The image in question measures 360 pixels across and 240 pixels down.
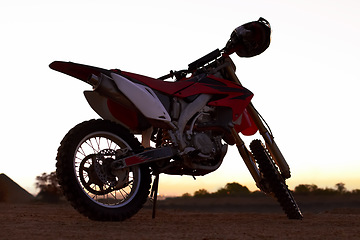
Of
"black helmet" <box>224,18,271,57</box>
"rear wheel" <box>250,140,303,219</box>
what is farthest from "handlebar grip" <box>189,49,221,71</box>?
"rear wheel" <box>250,140,303,219</box>

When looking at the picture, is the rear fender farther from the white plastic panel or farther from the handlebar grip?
the handlebar grip

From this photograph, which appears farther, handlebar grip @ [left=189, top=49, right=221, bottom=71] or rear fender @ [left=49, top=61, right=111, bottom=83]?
handlebar grip @ [left=189, top=49, right=221, bottom=71]

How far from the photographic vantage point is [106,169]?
5121mm

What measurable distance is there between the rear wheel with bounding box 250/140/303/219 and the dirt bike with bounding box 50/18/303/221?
14mm

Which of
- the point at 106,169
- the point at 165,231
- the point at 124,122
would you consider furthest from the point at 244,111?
the point at 165,231

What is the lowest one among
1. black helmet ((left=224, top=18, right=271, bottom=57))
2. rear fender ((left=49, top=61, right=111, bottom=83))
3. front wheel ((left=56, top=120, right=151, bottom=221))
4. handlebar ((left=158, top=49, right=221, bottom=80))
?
front wheel ((left=56, top=120, right=151, bottom=221))

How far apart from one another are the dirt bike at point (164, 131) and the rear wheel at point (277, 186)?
14 millimetres

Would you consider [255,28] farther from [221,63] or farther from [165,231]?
[165,231]

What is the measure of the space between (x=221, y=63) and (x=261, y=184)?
6.19 feet

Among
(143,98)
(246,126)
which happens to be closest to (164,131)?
(143,98)

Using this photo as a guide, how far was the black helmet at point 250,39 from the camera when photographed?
276 inches

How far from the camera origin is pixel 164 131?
5836 mm

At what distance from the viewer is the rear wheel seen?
22.0 feet

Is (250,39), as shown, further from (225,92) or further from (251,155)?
(251,155)
